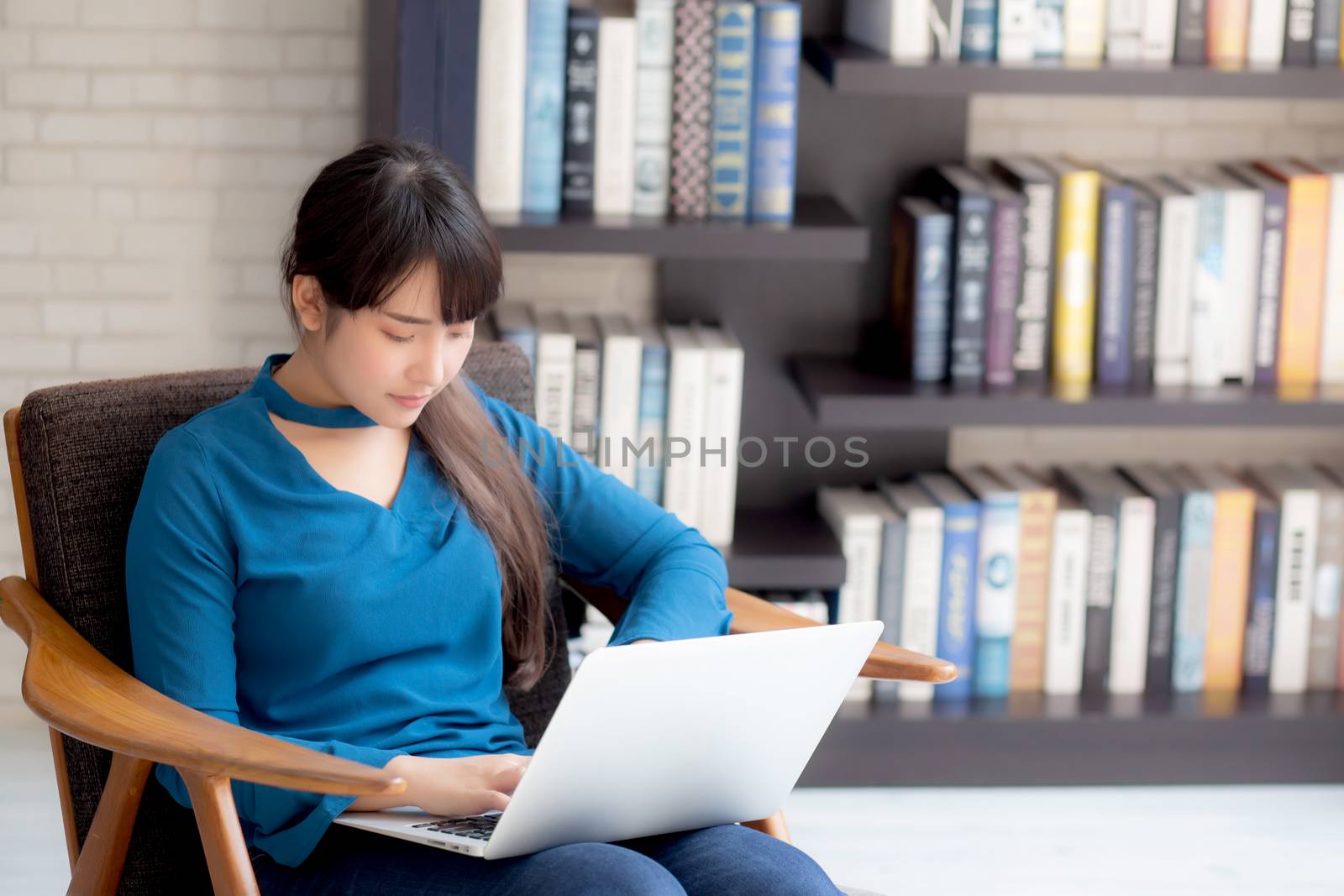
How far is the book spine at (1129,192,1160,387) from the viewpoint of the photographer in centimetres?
260

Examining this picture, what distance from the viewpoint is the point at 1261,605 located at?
2.74 metres

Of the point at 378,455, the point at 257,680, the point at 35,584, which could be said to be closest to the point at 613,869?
the point at 257,680

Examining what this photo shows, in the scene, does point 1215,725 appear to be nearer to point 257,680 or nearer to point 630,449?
point 630,449

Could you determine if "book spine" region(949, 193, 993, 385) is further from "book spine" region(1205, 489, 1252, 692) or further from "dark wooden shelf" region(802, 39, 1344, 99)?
"book spine" region(1205, 489, 1252, 692)

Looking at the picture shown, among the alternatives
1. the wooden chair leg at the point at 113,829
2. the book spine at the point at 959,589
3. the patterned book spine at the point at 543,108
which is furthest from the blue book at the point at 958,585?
the wooden chair leg at the point at 113,829

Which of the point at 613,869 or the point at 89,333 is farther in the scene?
the point at 89,333

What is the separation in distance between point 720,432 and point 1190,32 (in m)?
0.95

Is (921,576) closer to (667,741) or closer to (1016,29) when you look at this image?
(1016,29)

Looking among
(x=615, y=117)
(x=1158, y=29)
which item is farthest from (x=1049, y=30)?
(x=615, y=117)

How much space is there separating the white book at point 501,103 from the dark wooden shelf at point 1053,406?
57 cm

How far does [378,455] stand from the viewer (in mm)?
1635

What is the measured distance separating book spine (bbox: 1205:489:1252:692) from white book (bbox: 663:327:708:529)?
872mm

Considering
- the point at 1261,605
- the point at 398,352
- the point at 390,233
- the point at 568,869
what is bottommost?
the point at 1261,605

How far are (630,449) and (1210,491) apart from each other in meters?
0.96
